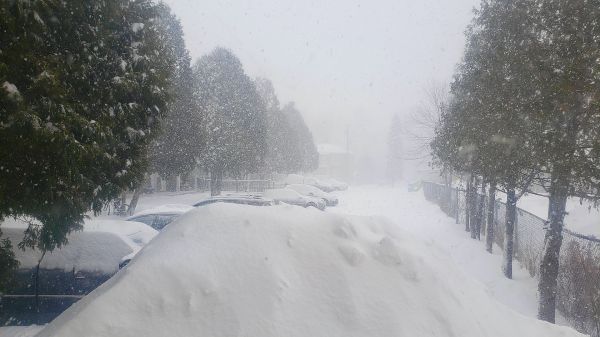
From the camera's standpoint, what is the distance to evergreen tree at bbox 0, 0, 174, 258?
3854 millimetres

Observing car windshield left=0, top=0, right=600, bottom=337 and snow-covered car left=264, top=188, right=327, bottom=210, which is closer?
car windshield left=0, top=0, right=600, bottom=337

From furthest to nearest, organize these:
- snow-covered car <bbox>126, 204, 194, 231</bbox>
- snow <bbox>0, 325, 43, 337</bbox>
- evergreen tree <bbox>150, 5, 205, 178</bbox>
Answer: evergreen tree <bbox>150, 5, 205, 178</bbox>, snow-covered car <bbox>126, 204, 194, 231</bbox>, snow <bbox>0, 325, 43, 337</bbox>

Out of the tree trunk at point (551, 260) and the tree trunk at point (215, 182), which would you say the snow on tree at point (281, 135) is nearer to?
the tree trunk at point (215, 182)

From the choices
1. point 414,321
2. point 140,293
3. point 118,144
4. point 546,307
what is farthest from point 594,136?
point 118,144

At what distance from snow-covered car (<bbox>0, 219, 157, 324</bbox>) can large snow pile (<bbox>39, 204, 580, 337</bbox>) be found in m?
3.20

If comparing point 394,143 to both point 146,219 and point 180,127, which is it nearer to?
point 180,127

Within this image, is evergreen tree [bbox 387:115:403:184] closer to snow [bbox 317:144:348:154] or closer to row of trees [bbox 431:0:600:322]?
snow [bbox 317:144:348:154]

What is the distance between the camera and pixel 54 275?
5836 mm

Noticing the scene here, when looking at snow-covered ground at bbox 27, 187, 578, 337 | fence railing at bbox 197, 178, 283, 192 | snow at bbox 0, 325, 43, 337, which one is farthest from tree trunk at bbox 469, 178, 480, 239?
fence railing at bbox 197, 178, 283, 192

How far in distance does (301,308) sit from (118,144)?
3.83 m

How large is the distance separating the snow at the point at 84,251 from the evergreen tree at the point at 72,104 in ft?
0.82

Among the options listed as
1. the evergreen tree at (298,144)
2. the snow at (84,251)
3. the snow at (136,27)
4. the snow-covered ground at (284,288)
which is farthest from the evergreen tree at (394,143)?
the snow-covered ground at (284,288)

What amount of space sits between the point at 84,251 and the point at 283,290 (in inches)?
188

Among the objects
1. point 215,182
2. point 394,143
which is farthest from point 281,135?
point 394,143
